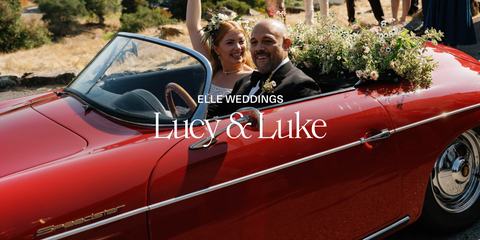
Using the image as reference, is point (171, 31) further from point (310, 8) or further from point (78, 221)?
point (78, 221)

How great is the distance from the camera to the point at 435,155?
7.29 ft

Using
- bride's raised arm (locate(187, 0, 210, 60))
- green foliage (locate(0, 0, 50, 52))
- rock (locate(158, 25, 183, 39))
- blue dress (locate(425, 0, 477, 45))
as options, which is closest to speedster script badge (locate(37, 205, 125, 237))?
bride's raised arm (locate(187, 0, 210, 60))

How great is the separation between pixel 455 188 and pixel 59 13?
5154cm

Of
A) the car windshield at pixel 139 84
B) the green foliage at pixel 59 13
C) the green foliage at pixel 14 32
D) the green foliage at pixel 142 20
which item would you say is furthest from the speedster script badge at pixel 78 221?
the green foliage at pixel 59 13

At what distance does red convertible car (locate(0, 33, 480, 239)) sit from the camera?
1491 mm

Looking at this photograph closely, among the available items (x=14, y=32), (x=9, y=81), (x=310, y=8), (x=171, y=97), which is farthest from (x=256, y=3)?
(x=171, y=97)

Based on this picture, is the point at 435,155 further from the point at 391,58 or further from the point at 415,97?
the point at 391,58

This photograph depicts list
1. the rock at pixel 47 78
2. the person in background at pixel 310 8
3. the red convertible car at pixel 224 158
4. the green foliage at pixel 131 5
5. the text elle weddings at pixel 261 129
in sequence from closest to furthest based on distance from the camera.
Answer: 1. the red convertible car at pixel 224 158
2. the text elle weddings at pixel 261 129
3. the person in background at pixel 310 8
4. the rock at pixel 47 78
5. the green foliage at pixel 131 5

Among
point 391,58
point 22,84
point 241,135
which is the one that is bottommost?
point 22,84

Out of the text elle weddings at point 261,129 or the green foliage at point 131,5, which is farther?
the green foliage at point 131,5

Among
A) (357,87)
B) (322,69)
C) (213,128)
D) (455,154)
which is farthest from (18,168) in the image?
(455,154)

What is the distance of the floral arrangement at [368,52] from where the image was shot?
7.41 ft

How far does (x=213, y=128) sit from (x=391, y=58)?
123cm

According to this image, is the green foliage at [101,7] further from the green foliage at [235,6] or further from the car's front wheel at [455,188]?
the car's front wheel at [455,188]
